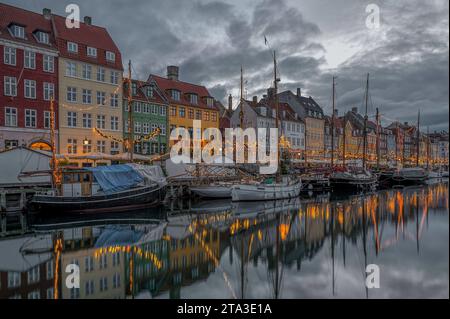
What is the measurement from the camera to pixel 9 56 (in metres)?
38.7

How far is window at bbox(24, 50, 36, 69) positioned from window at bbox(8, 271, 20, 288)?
31.7 meters

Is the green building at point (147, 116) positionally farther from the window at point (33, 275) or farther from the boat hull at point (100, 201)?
the window at point (33, 275)

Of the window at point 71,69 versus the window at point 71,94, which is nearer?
the window at point 71,69

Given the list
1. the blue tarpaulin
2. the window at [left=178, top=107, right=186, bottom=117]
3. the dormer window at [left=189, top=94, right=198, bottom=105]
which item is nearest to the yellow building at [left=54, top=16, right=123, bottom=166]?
the blue tarpaulin

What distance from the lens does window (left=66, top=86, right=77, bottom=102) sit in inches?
1722

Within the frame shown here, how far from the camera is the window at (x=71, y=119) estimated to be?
43.5m

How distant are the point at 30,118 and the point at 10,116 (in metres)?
1.95

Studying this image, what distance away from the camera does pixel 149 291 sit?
12.9 meters

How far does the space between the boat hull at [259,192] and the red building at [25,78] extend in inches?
829

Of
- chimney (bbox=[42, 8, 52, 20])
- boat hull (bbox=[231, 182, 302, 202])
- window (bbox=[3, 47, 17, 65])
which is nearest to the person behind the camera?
boat hull (bbox=[231, 182, 302, 202])

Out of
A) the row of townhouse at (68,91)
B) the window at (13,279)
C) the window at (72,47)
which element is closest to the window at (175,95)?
the row of townhouse at (68,91)

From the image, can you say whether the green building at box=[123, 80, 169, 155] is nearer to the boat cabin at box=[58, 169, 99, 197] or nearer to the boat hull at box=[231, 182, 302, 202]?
the boat hull at box=[231, 182, 302, 202]
